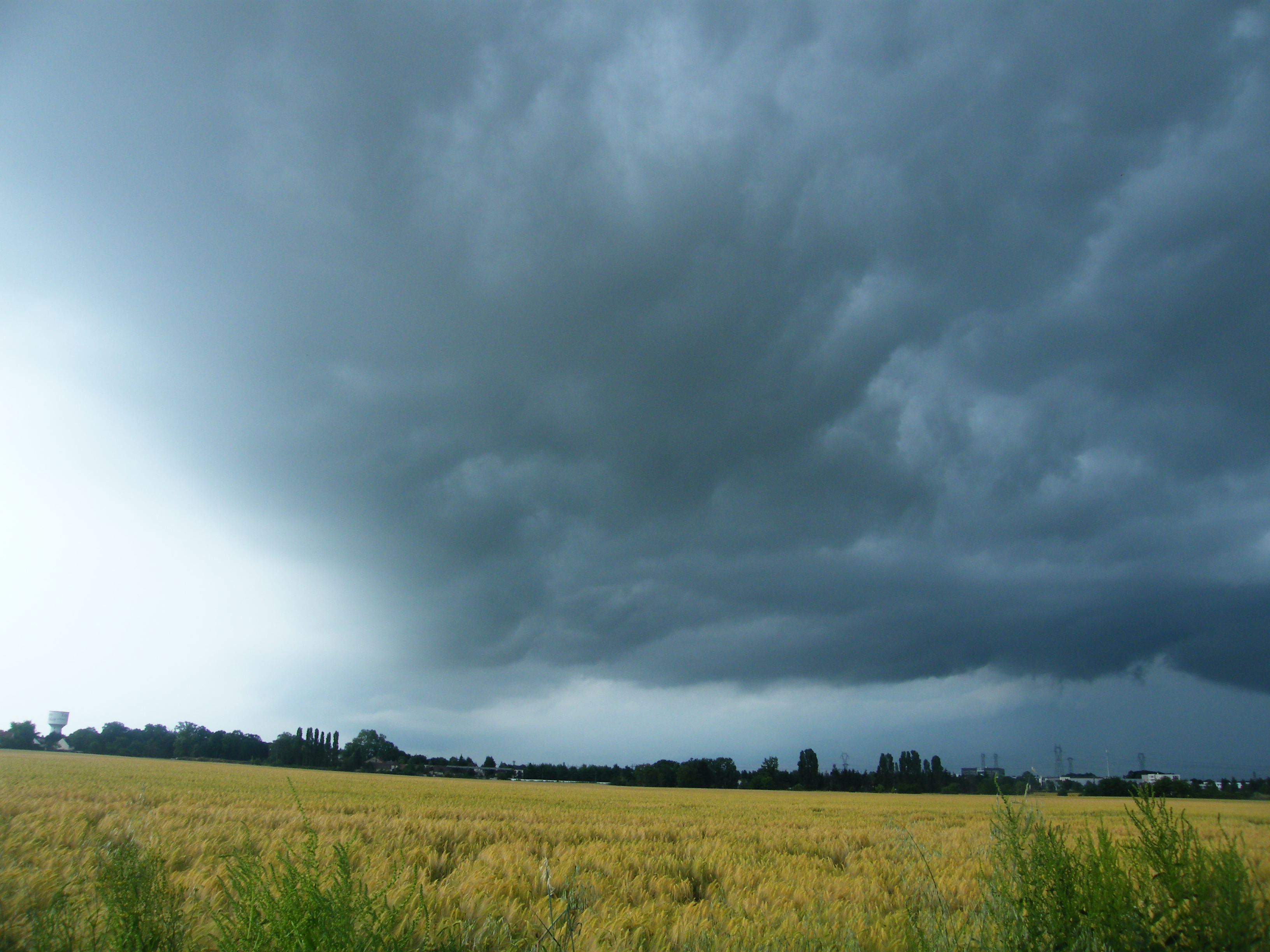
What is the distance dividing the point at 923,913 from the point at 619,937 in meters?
3.02

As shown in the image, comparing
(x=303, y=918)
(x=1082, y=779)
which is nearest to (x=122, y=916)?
(x=303, y=918)

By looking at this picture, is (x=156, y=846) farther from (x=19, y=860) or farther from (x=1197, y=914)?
(x=1197, y=914)

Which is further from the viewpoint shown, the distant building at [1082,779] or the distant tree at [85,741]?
the distant tree at [85,741]

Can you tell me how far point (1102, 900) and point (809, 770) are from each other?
144 metres

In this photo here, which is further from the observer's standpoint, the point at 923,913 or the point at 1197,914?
the point at 923,913

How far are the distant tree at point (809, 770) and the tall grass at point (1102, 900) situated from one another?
451 ft

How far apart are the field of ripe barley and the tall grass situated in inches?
32.7

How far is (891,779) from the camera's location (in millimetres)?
130375

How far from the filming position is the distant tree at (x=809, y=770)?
13012cm

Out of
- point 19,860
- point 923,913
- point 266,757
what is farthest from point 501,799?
point 266,757

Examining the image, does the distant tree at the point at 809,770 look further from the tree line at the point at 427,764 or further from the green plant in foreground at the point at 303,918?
the green plant in foreground at the point at 303,918

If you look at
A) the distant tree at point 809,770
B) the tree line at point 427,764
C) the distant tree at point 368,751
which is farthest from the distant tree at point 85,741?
the distant tree at point 809,770

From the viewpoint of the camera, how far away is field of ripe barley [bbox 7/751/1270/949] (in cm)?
590

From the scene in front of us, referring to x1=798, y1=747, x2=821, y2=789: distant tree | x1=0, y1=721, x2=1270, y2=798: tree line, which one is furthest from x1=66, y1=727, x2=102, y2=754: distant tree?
x1=798, y1=747, x2=821, y2=789: distant tree
